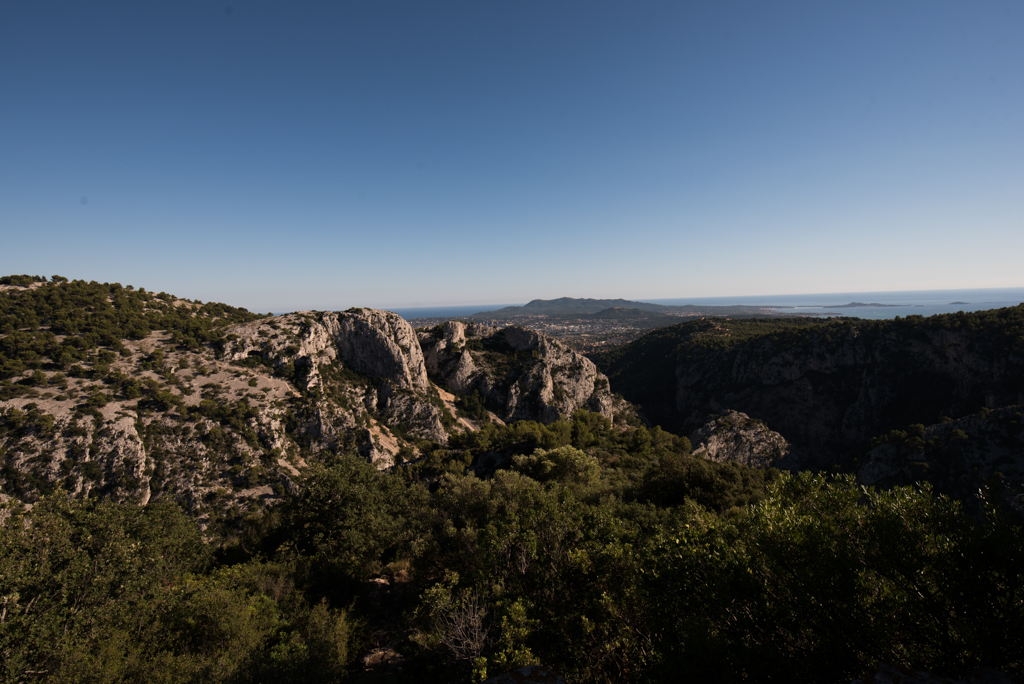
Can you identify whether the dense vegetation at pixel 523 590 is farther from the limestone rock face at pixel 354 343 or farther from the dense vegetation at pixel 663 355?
the dense vegetation at pixel 663 355

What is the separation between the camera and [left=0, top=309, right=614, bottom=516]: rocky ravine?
38.8 metres

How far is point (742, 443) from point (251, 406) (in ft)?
258

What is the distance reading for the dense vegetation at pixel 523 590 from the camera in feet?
21.5

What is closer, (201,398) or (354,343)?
(201,398)

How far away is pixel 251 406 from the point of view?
167ft

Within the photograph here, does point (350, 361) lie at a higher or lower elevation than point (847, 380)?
higher

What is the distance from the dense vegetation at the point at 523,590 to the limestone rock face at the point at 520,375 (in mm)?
59292

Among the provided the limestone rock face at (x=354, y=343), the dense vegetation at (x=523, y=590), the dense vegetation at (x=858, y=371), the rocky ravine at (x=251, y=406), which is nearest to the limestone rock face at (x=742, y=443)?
the dense vegetation at (x=858, y=371)

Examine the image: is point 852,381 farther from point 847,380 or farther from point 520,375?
point 520,375

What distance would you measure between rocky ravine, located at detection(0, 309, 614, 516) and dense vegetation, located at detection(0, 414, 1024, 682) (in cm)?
1893

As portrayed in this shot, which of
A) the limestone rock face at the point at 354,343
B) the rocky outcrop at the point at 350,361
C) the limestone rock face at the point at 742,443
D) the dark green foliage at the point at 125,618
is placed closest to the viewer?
the dark green foliage at the point at 125,618

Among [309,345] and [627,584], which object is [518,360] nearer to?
[309,345]

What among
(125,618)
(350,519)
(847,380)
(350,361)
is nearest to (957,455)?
(847,380)

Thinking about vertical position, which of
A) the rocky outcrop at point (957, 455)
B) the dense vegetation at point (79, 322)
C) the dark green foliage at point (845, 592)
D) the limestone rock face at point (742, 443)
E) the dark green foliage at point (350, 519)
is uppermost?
the dense vegetation at point (79, 322)
